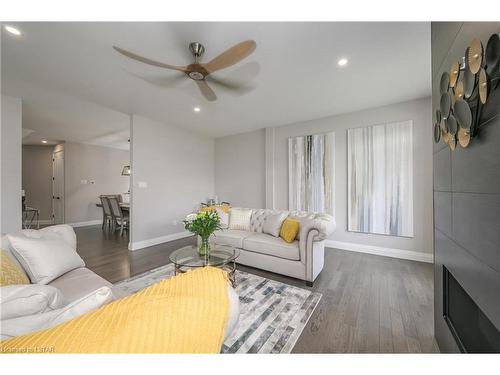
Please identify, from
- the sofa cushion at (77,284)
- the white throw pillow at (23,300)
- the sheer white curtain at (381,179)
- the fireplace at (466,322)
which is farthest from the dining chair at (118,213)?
the fireplace at (466,322)

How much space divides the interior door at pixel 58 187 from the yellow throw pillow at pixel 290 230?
6.93m

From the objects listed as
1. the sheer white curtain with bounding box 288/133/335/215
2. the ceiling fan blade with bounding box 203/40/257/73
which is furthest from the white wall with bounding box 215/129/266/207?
the ceiling fan blade with bounding box 203/40/257/73

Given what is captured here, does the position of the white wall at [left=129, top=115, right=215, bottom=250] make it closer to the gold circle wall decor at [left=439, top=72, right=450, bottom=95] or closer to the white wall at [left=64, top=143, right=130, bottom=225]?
the white wall at [left=64, top=143, right=130, bottom=225]

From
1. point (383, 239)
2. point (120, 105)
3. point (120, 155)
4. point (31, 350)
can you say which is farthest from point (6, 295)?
point (120, 155)

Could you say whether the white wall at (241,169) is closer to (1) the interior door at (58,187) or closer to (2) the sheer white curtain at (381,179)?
(2) the sheer white curtain at (381,179)

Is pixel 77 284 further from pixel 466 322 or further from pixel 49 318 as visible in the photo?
pixel 466 322

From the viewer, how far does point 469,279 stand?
3.07 feet

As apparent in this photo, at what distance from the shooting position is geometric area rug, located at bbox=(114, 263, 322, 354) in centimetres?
139

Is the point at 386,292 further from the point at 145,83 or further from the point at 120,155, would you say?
the point at 120,155

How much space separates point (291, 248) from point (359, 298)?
845mm

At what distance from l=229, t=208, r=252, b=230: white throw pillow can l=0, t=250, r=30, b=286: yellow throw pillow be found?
2.36 metres

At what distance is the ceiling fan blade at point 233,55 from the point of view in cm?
140

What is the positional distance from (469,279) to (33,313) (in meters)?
1.94

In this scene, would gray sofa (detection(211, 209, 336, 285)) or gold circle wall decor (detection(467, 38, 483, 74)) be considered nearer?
gold circle wall decor (detection(467, 38, 483, 74))
